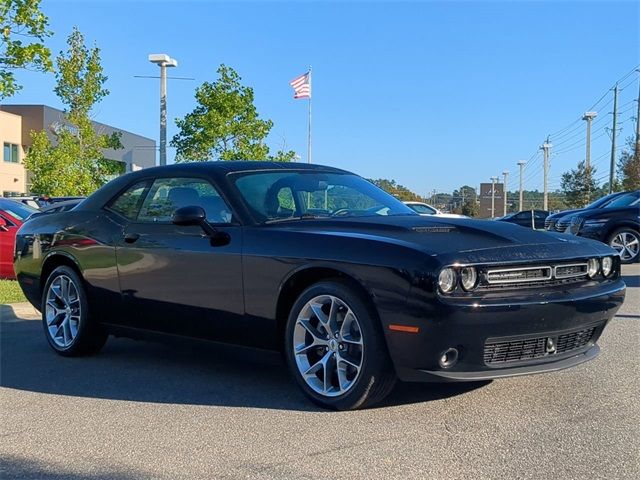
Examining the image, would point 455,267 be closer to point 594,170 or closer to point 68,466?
point 68,466

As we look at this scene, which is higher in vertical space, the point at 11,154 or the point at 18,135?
the point at 18,135

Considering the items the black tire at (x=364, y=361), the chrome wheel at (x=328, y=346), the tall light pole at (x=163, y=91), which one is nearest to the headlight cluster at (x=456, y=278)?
the black tire at (x=364, y=361)

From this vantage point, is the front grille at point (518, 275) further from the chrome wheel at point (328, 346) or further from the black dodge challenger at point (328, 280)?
the chrome wheel at point (328, 346)

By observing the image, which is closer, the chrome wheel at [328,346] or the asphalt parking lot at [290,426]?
the asphalt parking lot at [290,426]

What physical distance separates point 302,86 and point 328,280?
26561 mm

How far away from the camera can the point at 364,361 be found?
13.1 feet

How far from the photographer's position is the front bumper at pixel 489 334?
12.3ft

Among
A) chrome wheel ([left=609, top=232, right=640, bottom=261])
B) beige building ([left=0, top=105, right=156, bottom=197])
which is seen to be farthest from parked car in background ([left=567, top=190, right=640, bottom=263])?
beige building ([left=0, top=105, right=156, bottom=197])

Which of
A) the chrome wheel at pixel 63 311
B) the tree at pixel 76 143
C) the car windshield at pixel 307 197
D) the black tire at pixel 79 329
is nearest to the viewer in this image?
the car windshield at pixel 307 197

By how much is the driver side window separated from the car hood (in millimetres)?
553

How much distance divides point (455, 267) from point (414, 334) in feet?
1.38

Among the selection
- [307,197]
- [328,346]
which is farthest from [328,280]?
[307,197]

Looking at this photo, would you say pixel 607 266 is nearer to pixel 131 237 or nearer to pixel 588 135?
pixel 131 237

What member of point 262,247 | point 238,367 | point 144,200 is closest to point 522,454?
point 262,247
